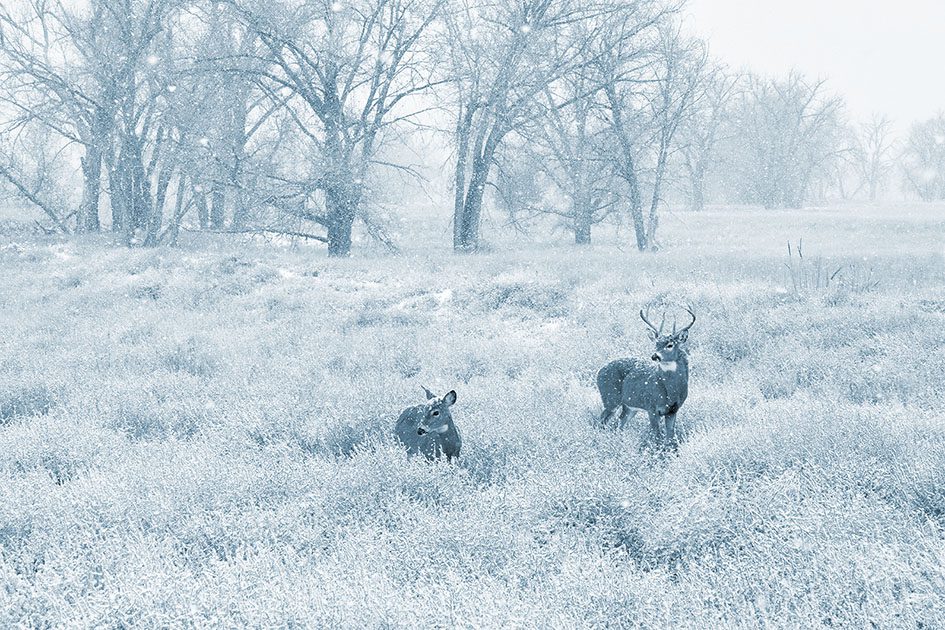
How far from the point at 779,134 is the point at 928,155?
22616mm

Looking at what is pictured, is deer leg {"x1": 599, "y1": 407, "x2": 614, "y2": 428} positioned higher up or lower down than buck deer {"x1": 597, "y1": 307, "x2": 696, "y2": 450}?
lower down

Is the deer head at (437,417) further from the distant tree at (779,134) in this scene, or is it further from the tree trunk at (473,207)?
the distant tree at (779,134)

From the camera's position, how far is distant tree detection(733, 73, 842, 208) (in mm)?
48000

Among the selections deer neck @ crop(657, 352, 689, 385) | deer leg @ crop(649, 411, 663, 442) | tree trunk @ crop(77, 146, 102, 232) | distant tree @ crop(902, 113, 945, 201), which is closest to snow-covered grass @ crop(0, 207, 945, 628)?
deer leg @ crop(649, 411, 663, 442)

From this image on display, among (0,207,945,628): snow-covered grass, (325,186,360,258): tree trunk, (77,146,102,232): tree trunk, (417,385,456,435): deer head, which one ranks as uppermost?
(77,146,102,232): tree trunk

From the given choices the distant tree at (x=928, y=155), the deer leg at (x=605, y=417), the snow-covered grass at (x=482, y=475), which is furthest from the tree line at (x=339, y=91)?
the distant tree at (x=928, y=155)

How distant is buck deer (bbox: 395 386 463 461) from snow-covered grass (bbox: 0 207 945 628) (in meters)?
0.19

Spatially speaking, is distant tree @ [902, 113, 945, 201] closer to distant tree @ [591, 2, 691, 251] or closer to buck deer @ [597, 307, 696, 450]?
distant tree @ [591, 2, 691, 251]

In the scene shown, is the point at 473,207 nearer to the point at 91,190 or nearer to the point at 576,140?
the point at 576,140

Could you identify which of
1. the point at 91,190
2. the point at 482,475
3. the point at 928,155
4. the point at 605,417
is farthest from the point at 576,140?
the point at 928,155

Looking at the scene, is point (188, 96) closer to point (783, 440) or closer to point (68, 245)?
point (68, 245)

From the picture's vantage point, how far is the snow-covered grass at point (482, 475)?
2953 millimetres

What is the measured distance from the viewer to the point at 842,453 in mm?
4379

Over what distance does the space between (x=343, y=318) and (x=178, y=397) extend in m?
4.10
